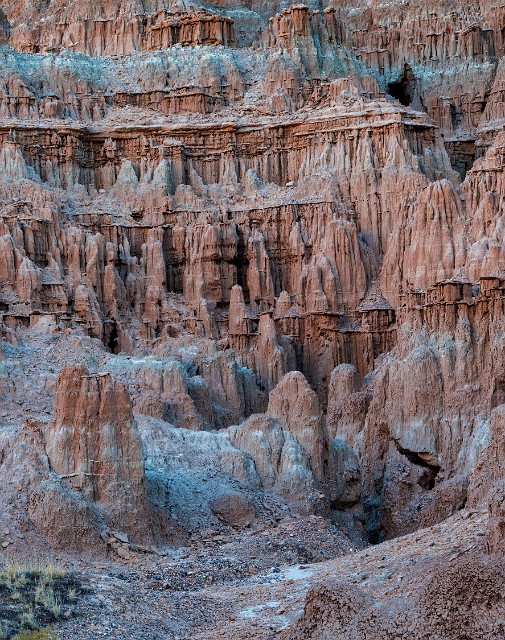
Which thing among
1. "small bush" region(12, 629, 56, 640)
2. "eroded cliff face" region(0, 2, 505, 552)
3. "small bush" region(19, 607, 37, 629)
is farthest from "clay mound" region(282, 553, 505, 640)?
"eroded cliff face" region(0, 2, 505, 552)

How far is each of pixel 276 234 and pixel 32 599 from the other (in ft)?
148

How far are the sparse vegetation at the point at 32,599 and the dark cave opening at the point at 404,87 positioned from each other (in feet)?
191

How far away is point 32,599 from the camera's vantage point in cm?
2695

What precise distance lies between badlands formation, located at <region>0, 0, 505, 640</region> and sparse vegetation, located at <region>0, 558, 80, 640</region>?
1.24ft

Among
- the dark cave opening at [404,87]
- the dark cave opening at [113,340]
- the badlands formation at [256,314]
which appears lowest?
the dark cave opening at [113,340]

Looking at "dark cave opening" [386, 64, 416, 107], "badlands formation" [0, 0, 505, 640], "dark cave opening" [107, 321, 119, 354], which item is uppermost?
"dark cave opening" [386, 64, 416, 107]

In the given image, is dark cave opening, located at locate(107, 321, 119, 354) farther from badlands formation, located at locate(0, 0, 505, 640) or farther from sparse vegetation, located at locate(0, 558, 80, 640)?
sparse vegetation, located at locate(0, 558, 80, 640)

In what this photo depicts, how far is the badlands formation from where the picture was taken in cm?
3098

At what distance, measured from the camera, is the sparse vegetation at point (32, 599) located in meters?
25.1

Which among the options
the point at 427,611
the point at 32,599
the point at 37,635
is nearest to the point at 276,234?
the point at 32,599

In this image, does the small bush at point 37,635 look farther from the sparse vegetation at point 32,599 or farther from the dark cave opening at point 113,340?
the dark cave opening at point 113,340

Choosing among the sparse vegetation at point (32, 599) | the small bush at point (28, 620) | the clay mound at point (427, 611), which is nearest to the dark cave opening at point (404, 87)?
the sparse vegetation at point (32, 599)

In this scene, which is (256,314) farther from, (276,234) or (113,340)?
(113,340)

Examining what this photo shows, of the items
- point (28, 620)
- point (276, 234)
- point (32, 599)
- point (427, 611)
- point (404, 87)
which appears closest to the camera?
point (427, 611)
